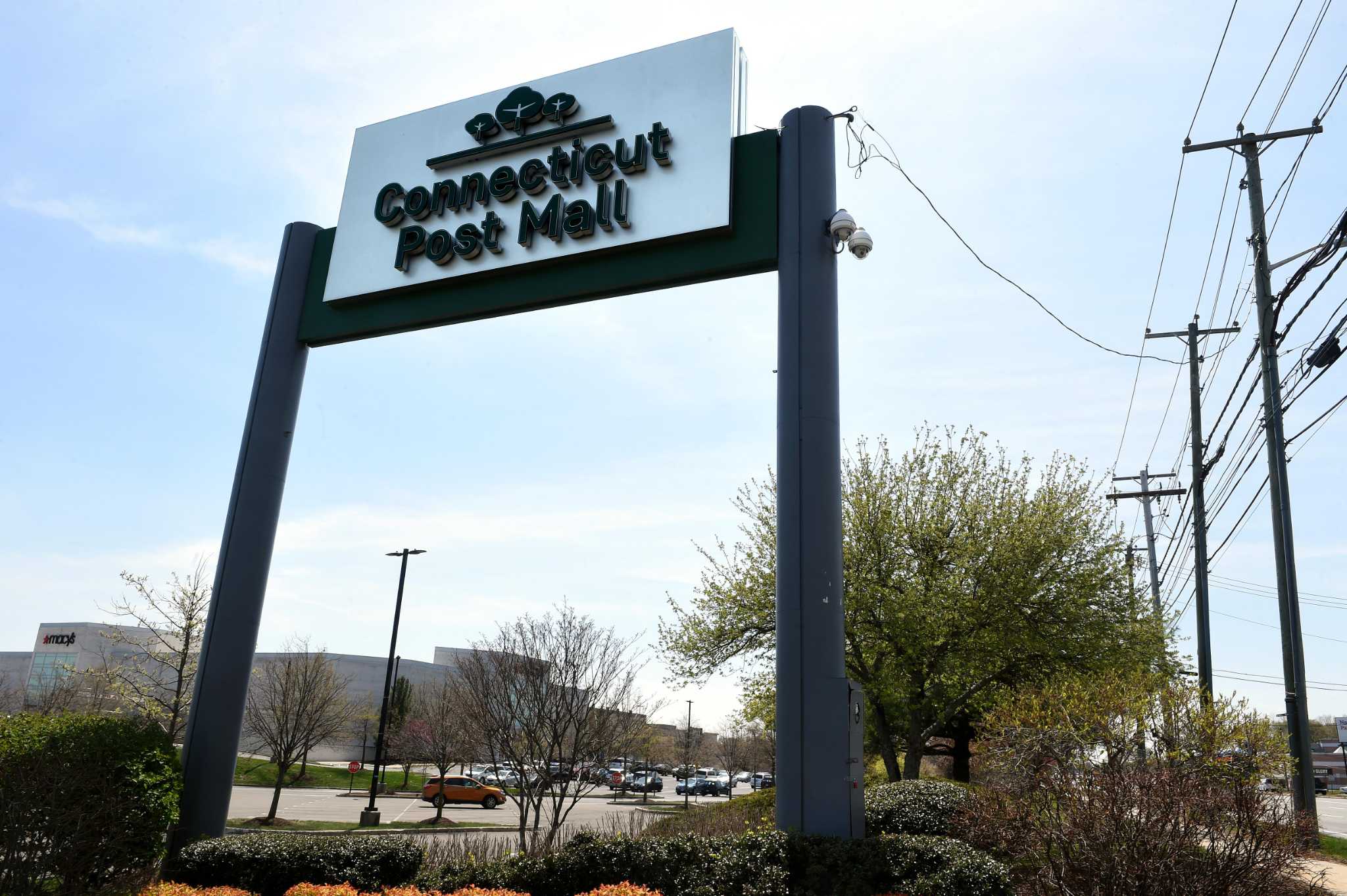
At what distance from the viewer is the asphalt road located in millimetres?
28844

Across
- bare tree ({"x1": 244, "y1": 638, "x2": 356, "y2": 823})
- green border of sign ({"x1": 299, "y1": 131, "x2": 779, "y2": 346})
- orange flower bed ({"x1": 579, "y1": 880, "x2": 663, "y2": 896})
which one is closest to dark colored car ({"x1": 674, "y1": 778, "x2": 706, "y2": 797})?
→ bare tree ({"x1": 244, "y1": 638, "x2": 356, "y2": 823})

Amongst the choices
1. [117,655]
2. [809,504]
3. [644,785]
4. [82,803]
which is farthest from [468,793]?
[117,655]

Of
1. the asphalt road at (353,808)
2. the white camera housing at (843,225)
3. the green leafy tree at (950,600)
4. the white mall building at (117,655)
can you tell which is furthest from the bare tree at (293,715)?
the white mall building at (117,655)

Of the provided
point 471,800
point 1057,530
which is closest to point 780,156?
point 1057,530

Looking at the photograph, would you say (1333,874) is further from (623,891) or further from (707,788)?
(707,788)

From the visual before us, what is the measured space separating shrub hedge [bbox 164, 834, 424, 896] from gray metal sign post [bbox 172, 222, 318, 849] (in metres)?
1.72

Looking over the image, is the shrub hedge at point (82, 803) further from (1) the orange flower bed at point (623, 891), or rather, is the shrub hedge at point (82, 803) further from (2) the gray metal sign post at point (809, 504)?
(2) the gray metal sign post at point (809, 504)

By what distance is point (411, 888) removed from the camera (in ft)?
25.2

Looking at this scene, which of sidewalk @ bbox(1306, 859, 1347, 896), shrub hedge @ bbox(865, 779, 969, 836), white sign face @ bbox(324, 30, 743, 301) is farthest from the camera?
sidewalk @ bbox(1306, 859, 1347, 896)

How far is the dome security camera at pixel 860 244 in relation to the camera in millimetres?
9695

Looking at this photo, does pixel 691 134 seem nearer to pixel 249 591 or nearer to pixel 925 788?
pixel 249 591

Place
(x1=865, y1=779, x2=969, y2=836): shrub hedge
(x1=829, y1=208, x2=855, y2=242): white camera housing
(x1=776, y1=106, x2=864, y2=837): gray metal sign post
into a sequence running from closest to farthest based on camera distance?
(x1=776, y1=106, x2=864, y2=837): gray metal sign post < (x1=829, y1=208, x2=855, y2=242): white camera housing < (x1=865, y1=779, x2=969, y2=836): shrub hedge

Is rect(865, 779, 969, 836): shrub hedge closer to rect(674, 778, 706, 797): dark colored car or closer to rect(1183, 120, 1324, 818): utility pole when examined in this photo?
rect(1183, 120, 1324, 818): utility pole

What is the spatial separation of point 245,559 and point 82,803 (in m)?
3.96
